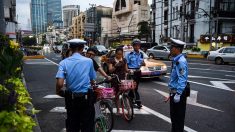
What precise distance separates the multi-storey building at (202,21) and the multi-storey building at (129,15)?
17.9 m

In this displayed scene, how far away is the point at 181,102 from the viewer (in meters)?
4.74

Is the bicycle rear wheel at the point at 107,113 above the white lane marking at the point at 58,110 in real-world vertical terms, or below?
above

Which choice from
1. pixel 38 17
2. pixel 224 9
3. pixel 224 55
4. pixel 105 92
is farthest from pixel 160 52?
pixel 38 17

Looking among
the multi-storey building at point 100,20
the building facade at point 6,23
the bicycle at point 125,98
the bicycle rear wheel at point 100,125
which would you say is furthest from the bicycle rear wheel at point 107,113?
the multi-storey building at point 100,20

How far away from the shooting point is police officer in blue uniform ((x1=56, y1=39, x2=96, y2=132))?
402 centimetres

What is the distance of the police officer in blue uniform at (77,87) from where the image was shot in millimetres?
4016

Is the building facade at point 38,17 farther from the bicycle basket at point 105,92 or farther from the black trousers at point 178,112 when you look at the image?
the black trousers at point 178,112

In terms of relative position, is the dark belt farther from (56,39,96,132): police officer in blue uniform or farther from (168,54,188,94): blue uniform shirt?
(168,54,188,94): blue uniform shirt

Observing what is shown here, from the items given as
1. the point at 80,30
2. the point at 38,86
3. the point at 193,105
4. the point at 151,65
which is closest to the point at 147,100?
the point at 193,105

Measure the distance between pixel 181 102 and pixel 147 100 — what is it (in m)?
4.55

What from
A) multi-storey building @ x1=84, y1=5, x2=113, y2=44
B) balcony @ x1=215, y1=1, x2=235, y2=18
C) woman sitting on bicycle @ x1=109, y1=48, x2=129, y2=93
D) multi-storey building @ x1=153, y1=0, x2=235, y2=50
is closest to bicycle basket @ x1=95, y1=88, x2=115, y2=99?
woman sitting on bicycle @ x1=109, y1=48, x2=129, y2=93

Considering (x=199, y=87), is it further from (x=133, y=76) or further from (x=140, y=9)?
(x=140, y=9)

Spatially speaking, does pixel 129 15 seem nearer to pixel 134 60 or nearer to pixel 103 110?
pixel 134 60

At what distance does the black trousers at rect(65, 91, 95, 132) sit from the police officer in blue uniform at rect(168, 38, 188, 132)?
1444mm
